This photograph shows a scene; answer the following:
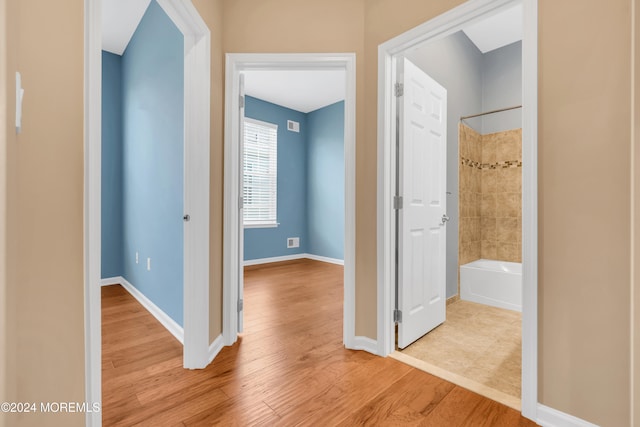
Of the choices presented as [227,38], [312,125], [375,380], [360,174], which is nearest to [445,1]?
[360,174]

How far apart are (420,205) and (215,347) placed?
174 centimetres

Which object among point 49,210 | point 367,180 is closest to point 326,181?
point 367,180

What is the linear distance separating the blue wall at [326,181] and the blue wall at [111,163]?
307cm

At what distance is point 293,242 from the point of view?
5469 mm

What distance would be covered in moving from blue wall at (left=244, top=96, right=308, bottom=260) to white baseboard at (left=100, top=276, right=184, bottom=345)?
176 cm

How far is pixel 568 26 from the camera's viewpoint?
4.06 ft

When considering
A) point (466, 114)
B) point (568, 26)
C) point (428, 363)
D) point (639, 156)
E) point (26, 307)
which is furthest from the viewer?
point (466, 114)

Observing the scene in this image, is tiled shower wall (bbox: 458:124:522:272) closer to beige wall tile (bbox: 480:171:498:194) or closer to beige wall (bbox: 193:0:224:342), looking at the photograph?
beige wall tile (bbox: 480:171:498:194)

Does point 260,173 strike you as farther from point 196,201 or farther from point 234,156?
point 196,201

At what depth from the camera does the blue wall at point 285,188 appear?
4.91 meters

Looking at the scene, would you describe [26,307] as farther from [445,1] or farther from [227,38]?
[445,1]

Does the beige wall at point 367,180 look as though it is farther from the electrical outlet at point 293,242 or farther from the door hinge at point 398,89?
the electrical outlet at point 293,242

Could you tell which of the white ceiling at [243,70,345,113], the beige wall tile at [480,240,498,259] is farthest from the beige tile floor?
the white ceiling at [243,70,345,113]

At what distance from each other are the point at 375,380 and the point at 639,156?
1541 millimetres
